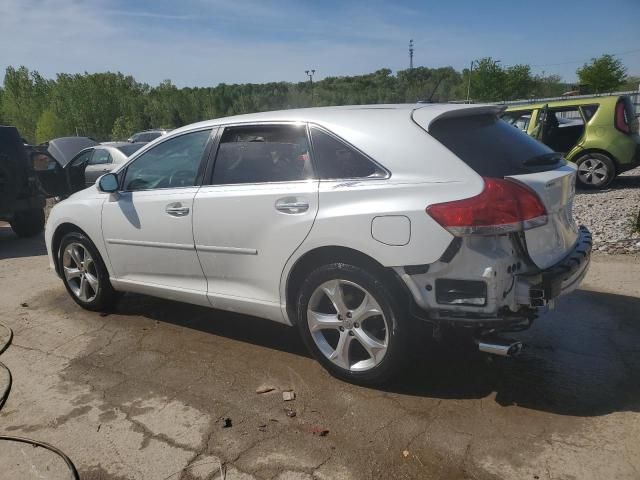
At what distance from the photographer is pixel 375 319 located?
121 inches

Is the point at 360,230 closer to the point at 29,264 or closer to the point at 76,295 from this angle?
the point at 76,295

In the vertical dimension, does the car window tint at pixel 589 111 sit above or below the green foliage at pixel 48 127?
below

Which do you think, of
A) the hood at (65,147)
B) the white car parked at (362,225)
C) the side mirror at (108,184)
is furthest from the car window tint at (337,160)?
the hood at (65,147)

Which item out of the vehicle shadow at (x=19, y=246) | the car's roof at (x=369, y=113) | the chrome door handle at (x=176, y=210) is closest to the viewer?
the car's roof at (x=369, y=113)

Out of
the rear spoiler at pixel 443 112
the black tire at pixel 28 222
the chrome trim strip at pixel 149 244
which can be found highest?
the rear spoiler at pixel 443 112

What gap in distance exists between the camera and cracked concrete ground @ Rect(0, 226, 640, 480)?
2.49m

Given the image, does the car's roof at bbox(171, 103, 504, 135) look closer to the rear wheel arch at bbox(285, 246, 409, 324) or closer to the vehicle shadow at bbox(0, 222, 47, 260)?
the rear wheel arch at bbox(285, 246, 409, 324)

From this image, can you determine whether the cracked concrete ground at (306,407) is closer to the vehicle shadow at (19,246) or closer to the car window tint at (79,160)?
the vehicle shadow at (19,246)

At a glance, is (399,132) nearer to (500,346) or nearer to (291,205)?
(291,205)

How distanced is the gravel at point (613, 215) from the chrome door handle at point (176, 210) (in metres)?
4.84

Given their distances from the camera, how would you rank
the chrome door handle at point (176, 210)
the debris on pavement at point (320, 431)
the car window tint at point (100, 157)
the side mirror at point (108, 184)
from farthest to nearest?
the car window tint at point (100, 157)
the side mirror at point (108, 184)
the chrome door handle at point (176, 210)
the debris on pavement at point (320, 431)

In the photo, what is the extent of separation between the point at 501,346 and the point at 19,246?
26.3 ft

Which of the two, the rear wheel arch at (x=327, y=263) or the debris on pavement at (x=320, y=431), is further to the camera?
the rear wheel arch at (x=327, y=263)

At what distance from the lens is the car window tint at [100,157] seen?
1256 cm
